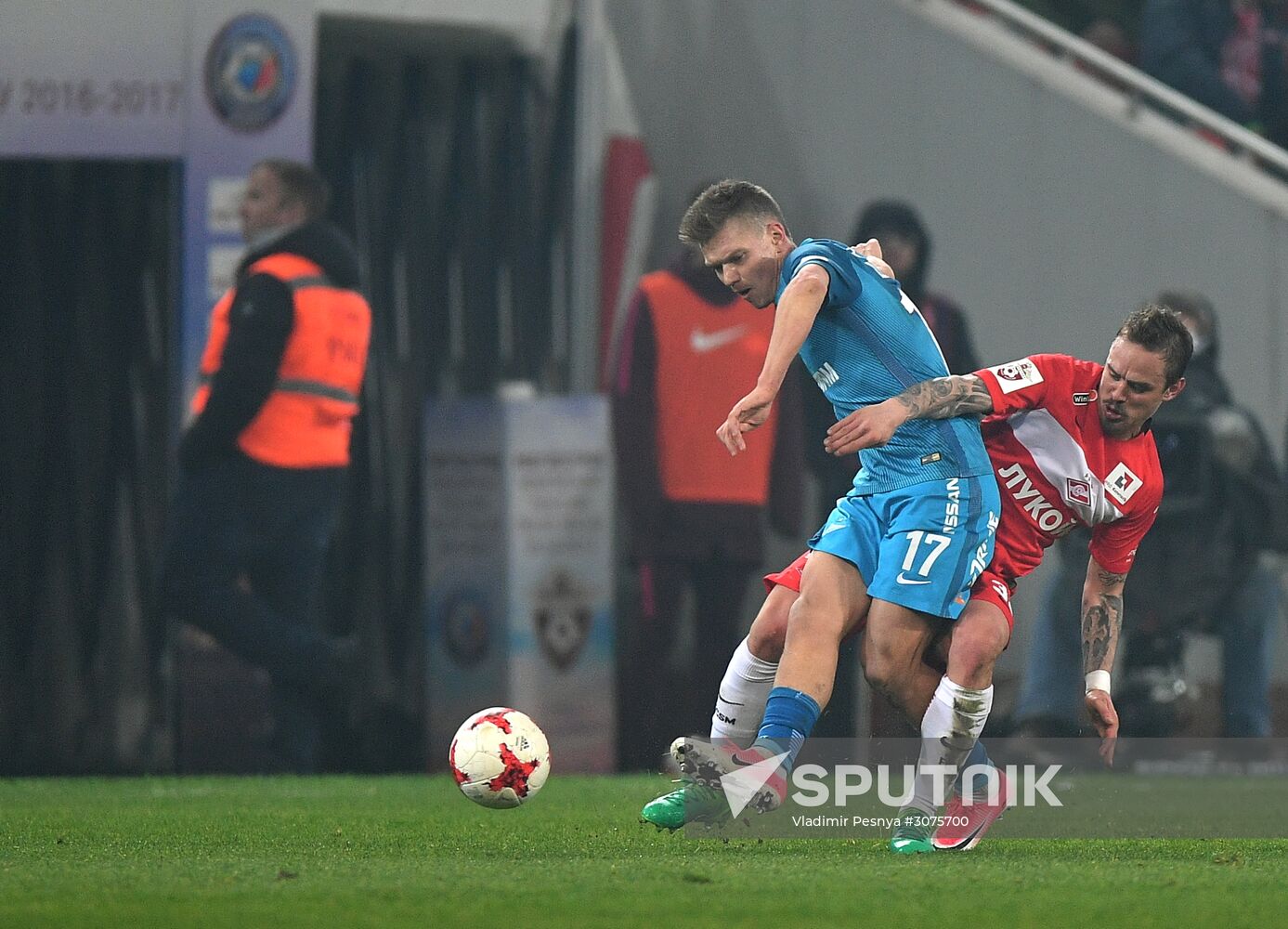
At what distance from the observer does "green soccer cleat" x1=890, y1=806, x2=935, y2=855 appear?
16.9 ft

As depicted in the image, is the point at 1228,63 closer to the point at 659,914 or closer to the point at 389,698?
the point at 389,698

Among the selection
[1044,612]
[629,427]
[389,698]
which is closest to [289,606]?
[389,698]

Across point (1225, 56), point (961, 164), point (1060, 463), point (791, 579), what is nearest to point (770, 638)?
point (791, 579)

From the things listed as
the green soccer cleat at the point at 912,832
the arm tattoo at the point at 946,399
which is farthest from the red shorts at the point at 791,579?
the green soccer cleat at the point at 912,832

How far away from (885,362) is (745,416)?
667 millimetres

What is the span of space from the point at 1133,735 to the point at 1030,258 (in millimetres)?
2481

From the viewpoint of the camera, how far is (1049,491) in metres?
5.46

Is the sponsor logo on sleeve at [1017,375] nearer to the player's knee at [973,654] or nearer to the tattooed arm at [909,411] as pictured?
the tattooed arm at [909,411]

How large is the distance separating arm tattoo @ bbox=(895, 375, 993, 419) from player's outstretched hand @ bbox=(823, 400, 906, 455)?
0.35 ft

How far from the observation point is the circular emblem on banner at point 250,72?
9336 millimetres

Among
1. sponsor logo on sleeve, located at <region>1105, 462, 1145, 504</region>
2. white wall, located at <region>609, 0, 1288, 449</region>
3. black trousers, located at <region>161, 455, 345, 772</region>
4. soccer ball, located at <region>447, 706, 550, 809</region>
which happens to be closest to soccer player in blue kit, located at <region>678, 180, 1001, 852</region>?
sponsor logo on sleeve, located at <region>1105, 462, 1145, 504</region>

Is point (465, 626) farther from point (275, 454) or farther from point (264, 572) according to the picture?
point (275, 454)

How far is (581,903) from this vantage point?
3.99 m
